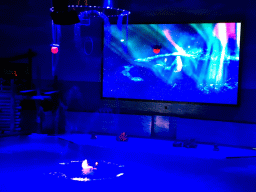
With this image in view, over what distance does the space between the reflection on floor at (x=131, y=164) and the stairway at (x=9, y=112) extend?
31 cm

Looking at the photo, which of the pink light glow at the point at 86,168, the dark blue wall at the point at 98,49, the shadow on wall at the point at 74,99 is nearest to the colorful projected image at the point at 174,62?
the dark blue wall at the point at 98,49

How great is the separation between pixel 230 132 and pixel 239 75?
1.14 metres

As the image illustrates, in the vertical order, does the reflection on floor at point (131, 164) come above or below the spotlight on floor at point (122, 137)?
below

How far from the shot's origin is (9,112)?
24.6ft

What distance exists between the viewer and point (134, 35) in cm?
732

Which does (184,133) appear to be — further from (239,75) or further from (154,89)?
(239,75)

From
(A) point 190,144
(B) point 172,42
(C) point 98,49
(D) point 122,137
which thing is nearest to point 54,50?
(C) point 98,49

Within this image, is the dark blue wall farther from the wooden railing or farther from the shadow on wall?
the wooden railing

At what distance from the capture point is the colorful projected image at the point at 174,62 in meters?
6.70

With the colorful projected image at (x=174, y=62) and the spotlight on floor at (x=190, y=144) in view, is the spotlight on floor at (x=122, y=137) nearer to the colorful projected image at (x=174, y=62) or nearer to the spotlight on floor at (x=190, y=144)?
the colorful projected image at (x=174, y=62)

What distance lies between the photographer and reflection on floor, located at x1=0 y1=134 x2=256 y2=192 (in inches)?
171

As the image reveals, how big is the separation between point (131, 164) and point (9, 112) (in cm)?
352

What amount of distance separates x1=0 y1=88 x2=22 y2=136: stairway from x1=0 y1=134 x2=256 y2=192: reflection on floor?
0.31m

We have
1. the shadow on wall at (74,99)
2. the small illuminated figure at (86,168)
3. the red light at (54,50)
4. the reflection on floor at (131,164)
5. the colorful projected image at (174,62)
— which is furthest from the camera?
the shadow on wall at (74,99)
